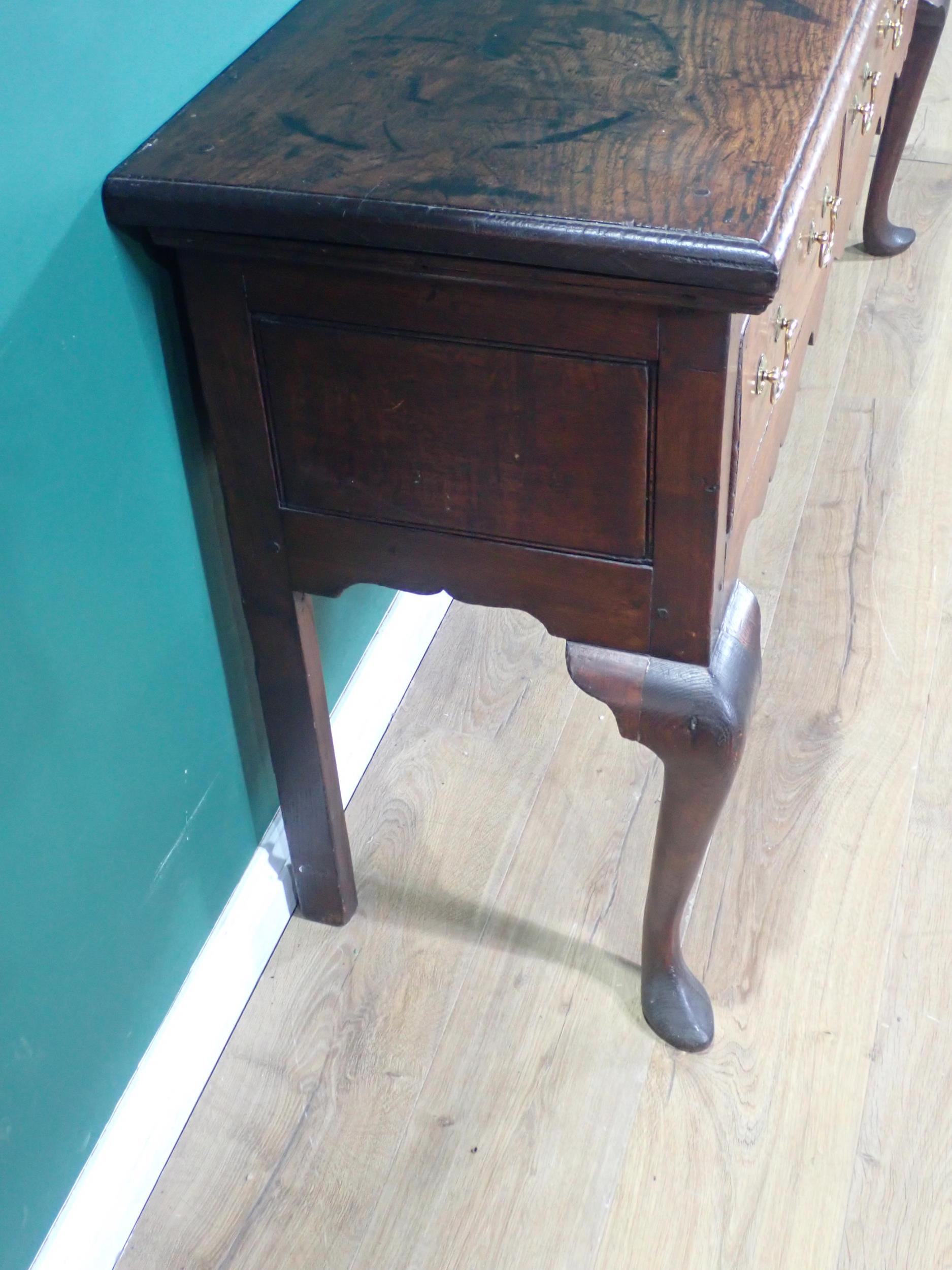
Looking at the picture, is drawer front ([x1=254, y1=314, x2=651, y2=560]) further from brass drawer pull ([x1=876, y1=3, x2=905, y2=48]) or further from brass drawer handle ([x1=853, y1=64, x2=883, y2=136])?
brass drawer pull ([x1=876, y1=3, x2=905, y2=48])

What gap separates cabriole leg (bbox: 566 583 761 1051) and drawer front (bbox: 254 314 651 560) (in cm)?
10

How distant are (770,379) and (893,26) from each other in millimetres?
658

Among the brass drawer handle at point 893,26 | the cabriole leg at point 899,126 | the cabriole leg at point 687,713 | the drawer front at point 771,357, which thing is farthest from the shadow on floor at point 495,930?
the cabriole leg at point 899,126

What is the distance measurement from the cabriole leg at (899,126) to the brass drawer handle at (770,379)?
46.5 inches

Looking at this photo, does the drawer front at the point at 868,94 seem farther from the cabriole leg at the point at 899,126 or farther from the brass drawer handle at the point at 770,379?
the cabriole leg at the point at 899,126

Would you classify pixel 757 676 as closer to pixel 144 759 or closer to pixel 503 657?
pixel 144 759

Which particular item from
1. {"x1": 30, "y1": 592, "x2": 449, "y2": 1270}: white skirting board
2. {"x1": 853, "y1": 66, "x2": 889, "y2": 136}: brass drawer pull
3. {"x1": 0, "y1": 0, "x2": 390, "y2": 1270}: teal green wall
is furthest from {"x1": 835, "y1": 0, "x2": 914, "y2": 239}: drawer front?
{"x1": 30, "y1": 592, "x2": 449, "y2": 1270}: white skirting board

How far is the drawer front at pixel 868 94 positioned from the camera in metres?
1.12

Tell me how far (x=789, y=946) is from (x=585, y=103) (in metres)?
0.85

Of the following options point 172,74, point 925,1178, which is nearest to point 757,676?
point 925,1178

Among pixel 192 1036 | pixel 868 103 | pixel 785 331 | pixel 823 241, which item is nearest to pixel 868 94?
pixel 868 103

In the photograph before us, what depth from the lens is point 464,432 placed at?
0.91 meters

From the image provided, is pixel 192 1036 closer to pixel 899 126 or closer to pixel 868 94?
pixel 868 94

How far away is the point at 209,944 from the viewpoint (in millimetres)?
1229
